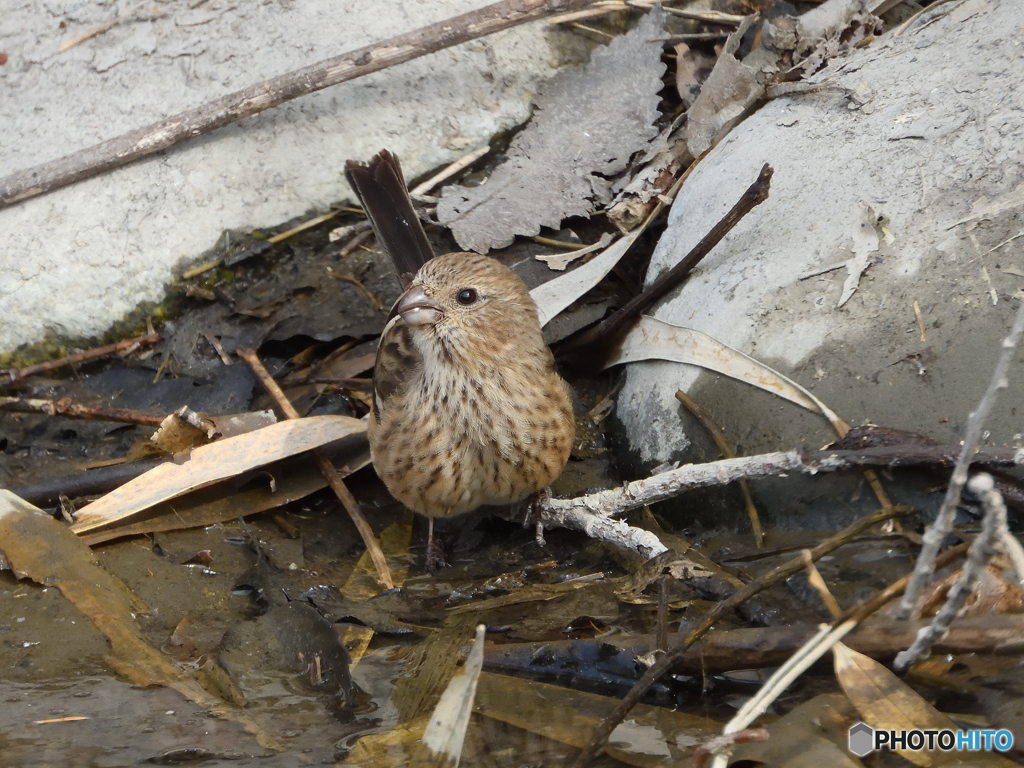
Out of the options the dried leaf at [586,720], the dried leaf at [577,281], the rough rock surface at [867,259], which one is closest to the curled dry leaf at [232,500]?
the dried leaf at [577,281]

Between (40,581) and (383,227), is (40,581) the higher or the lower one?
the lower one

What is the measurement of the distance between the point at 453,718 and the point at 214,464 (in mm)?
1772

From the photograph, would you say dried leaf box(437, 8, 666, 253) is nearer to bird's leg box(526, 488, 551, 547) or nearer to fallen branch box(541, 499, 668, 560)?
bird's leg box(526, 488, 551, 547)

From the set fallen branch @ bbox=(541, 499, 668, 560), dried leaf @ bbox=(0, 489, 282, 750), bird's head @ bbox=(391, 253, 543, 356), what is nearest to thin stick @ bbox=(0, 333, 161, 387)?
dried leaf @ bbox=(0, 489, 282, 750)

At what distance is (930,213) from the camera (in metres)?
3.03

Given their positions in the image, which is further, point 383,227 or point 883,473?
point 383,227

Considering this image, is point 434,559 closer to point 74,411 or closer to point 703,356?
point 703,356

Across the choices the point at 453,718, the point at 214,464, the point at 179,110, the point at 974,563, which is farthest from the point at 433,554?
the point at 179,110

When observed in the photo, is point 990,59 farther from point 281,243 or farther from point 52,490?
point 52,490

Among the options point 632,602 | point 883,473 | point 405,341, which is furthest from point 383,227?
point 883,473

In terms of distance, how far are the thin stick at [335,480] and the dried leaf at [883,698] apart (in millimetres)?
1557

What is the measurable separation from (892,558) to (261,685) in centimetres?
172

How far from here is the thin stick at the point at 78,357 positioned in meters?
3.89

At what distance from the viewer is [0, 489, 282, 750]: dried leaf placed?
262cm
